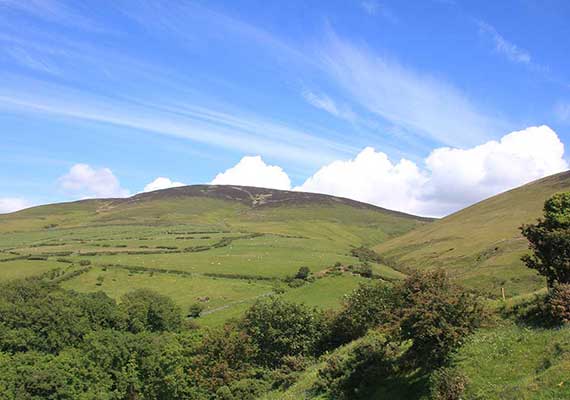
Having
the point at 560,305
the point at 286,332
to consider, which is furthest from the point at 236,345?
the point at 560,305

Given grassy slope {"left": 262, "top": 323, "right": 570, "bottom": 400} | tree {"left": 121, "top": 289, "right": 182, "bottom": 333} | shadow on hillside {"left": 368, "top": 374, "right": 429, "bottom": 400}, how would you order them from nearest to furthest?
1. grassy slope {"left": 262, "top": 323, "right": 570, "bottom": 400}
2. shadow on hillside {"left": 368, "top": 374, "right": 429, "bottom": 400}
3. tree {"left": 121, "top": 289, "right": 182, "bottom": 333}

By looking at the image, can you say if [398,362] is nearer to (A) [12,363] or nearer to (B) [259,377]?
(B) [259,377]

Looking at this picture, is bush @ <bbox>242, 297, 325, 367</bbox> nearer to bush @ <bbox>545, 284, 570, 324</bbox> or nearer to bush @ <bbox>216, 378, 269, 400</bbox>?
bush @ <bbox>216, 378, 269, 400</bbox>

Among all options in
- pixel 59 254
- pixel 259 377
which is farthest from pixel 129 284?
pixel 259 377

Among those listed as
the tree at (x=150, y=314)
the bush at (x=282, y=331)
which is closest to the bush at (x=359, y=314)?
the bush at (x=282, y=331)

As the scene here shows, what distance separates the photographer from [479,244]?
566 ft

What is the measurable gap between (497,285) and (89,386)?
93183 mm

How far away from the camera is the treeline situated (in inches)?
1059

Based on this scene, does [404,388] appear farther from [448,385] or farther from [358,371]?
[358,371]

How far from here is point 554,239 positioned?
3253 cm

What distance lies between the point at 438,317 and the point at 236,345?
1329 inches

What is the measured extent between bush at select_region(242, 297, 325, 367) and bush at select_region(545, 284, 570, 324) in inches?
1308

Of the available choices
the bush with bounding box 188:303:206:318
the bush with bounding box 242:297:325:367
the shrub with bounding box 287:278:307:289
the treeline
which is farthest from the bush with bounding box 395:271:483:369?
the shrub with bounding box 287:278:307:289

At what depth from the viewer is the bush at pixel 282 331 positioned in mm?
56062
